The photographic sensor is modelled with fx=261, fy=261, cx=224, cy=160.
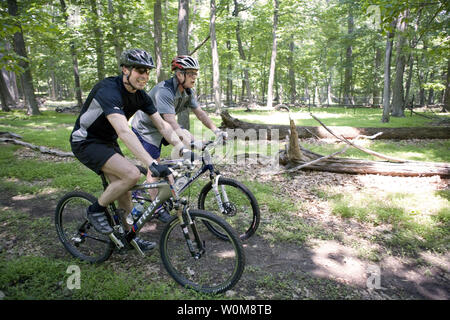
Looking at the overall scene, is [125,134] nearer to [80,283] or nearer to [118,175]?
[118,175]

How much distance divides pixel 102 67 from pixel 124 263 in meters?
16.4

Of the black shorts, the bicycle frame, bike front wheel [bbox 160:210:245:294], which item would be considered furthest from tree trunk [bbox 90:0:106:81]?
bike front wheel [bbox 160:210:245:294]

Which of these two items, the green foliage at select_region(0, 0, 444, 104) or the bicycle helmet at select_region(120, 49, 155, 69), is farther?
the green foliage at select_region(0, 0, 444, 104)

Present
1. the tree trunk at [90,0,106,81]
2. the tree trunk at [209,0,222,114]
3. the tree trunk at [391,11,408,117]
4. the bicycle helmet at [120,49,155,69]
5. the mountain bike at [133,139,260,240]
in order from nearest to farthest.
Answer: the bicycle helmet at [120,49,155,69] < the mountain bike at [133,139,260,240] < the tree trunk at [90,0,106,81] < the tree trunk at [391,11,408,117] < the tree trunk at [209,0,222,114]

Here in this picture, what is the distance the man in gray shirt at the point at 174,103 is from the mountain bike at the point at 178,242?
3.11ft

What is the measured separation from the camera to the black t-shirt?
9.27 feet

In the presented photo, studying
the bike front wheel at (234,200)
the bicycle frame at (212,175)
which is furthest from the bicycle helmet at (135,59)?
the bike front wheel at (234,200)

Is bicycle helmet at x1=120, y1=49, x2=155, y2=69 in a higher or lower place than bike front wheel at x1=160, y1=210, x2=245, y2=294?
higher

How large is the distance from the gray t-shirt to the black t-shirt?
0.61m

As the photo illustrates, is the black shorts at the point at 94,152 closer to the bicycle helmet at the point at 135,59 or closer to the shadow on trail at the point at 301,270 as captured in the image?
the bicycle helmet at the point at 135,59

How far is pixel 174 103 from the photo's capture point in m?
4.18

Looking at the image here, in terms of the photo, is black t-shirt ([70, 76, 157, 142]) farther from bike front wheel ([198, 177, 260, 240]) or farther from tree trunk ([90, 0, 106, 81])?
tree trunk ([90, 0, 106, 81])
